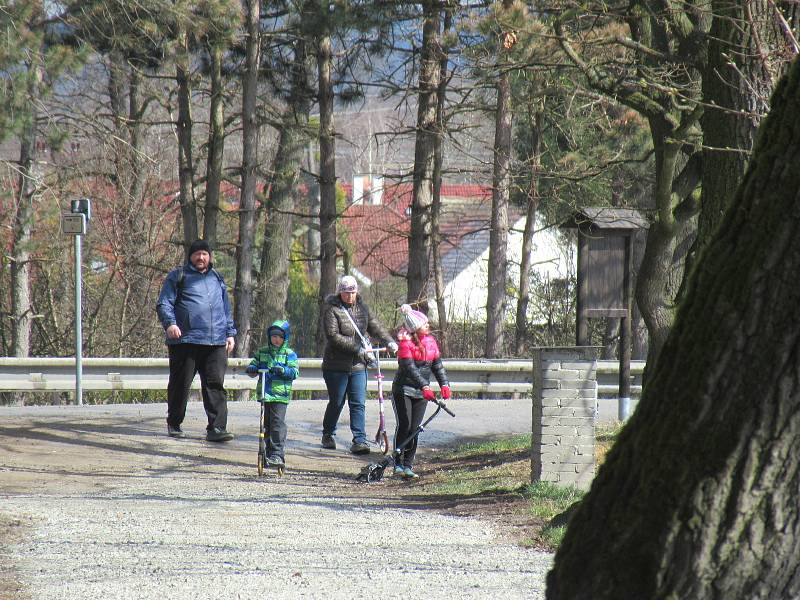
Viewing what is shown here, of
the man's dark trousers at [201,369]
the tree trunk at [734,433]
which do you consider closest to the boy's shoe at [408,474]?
the man's dark trousers at [201,369]

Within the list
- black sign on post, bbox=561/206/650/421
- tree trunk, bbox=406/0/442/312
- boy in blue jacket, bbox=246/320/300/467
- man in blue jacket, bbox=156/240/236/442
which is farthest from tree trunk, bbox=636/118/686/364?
tree trunk, bbox=406/0/442/312

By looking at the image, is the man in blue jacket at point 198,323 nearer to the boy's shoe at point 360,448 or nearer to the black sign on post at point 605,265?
the boy's shoe at point 360,448

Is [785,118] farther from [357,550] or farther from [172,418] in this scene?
[172,418]

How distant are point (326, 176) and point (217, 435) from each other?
10573 mm

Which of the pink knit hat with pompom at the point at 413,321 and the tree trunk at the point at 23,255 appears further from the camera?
the tree trunk at the point at 23,255

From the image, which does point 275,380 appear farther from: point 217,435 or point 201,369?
point 217,435

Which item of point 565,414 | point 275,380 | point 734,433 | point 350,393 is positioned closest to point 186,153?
point 350,393

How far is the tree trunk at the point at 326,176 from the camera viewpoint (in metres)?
20.7

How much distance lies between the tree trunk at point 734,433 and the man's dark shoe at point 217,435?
28.8 ft

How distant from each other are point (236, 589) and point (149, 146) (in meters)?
26.0

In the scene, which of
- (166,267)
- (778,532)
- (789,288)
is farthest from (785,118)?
(166,267)

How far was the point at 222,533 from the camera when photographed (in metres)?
6.90

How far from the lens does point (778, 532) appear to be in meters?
2.80

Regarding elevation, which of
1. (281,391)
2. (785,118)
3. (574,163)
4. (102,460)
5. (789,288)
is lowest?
(102,460)
